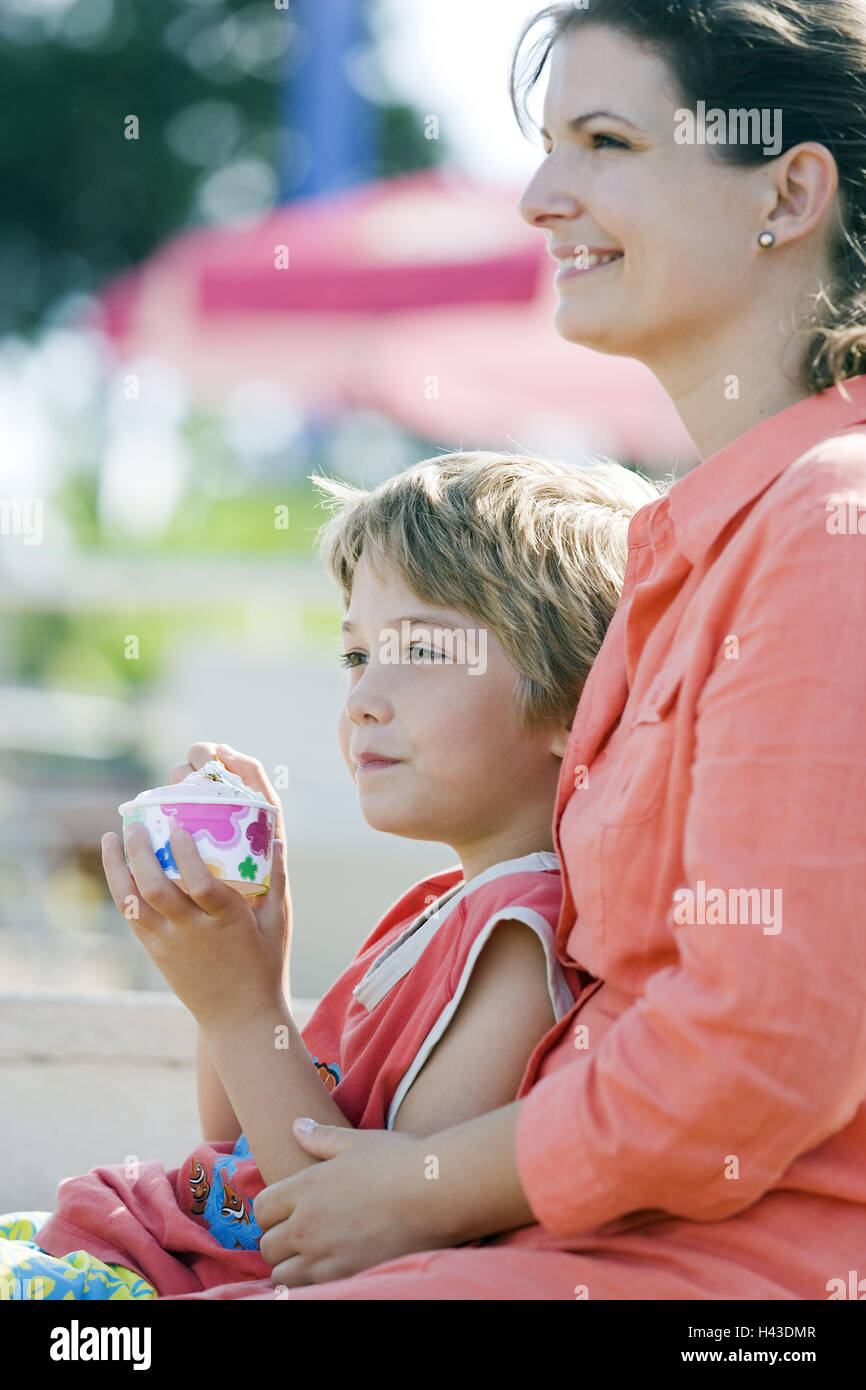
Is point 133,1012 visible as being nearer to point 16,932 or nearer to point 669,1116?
point 669,1116

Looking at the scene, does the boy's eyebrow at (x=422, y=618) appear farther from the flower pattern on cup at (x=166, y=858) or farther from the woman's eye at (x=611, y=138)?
the woman's eye at (x=611, y=138)

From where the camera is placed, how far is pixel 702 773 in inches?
60.8

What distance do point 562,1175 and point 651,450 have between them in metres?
5.80

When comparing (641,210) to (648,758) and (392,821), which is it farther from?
(392,821)

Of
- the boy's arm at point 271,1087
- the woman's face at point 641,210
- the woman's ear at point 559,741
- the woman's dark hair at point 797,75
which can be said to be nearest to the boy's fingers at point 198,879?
the boy's arm at point 271,1087

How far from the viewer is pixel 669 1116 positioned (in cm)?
148

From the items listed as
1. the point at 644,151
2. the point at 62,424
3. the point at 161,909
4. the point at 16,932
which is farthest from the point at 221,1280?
the point at 62,424

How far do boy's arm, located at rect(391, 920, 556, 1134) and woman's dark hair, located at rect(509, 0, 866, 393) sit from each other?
2.58 feet

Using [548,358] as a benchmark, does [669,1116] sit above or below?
below

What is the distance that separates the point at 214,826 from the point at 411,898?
1.92 feet

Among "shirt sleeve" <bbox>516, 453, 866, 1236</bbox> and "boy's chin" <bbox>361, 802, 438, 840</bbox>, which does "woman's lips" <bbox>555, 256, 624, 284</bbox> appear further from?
"boy's chin" <bbox>361, 802, 438, 840</bbox>

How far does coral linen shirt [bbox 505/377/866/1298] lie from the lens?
4.79 ft

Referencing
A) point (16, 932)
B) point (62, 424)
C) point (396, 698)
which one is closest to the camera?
point (396, 698)
